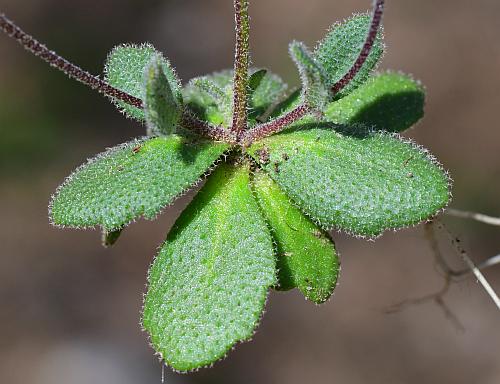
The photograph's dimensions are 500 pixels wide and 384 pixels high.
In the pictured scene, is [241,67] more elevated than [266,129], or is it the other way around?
[241,67]

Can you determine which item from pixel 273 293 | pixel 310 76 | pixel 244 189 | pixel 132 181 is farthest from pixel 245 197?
pixel 273 293

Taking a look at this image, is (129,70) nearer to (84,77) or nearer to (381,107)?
(84,77)

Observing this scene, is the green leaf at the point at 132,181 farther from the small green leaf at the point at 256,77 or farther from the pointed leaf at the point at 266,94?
the pointed leaf at the point at 266,94

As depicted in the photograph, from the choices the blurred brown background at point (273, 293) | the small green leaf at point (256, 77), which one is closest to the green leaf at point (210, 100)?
the small green leaf at point (256, 77)

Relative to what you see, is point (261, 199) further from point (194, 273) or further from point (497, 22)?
point (497, 22)

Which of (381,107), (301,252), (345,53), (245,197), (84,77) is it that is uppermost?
(84,77)

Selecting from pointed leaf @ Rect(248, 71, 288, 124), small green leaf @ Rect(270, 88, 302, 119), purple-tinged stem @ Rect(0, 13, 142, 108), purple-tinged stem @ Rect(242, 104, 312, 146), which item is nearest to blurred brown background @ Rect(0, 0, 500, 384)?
pointed leaf @ Rect(248, 71, 288, 124)

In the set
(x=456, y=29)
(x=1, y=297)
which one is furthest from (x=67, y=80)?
(x=456, y=29)

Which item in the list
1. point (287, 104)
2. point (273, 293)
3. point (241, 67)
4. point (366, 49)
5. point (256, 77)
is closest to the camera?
point (366, 49)
